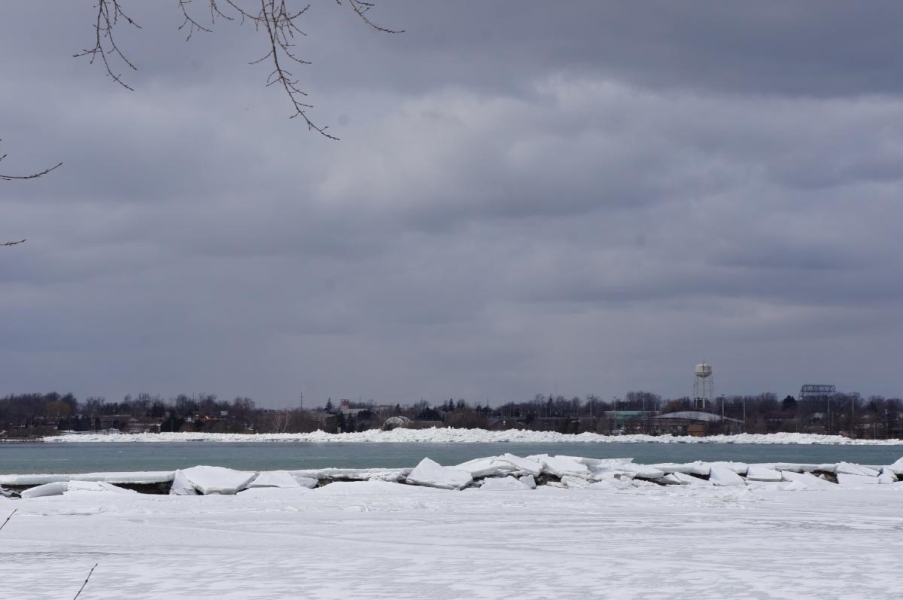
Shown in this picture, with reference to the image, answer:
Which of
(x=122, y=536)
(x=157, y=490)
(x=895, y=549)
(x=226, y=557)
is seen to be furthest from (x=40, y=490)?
(x=895, y=549)

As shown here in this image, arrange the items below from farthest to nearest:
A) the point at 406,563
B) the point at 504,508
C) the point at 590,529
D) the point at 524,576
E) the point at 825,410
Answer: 1. the point at 825,410
2. the point at 504,508
3. the point at 590,529
4. the point at 406,563
5. the point at 524,576

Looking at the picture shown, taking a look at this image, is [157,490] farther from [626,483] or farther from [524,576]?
[524,576]

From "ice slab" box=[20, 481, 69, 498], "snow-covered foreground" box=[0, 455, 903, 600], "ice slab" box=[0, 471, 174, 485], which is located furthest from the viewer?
"ice slab" box=[0, 471, 174, 485]

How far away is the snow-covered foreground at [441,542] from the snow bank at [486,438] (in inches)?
3909

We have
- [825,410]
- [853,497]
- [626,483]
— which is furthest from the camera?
[825,410]

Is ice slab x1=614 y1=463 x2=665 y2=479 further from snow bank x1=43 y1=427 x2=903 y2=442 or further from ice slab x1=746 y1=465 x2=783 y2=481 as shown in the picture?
snow bank x1=43 y1=427 x2=903 y2=442

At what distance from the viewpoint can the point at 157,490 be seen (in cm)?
2031

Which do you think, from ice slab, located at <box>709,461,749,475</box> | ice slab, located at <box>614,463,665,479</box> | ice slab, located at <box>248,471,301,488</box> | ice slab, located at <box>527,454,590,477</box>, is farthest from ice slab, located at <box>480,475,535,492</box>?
ice slab, located at <box>709,461,749,475</box>

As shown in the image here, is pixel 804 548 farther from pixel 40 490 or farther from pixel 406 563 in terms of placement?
pixel 40 490

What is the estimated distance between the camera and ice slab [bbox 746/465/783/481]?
82.1ft

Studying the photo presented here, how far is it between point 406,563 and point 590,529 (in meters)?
4.05

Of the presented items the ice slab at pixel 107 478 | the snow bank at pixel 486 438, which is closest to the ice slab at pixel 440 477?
the ice slab at pixel 107 478

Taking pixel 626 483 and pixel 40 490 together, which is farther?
pixel 626 483

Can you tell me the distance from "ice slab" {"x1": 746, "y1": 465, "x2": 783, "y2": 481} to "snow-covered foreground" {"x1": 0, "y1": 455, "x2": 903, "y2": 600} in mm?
3791
